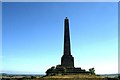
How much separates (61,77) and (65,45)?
1179 cm

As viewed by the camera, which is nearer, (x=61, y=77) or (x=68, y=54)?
(x=61, y=77)

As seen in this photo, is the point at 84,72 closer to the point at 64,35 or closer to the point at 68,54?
the point at 68,54

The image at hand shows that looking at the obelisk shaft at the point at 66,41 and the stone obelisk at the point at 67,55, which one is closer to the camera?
the stone obelisk at the point at 67,55

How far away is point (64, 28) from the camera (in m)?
54.7

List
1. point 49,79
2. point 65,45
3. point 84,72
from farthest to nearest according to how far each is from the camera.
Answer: point 65,45, point 84,72, point 49,79

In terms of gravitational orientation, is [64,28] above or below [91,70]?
above

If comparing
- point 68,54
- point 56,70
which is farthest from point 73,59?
point 56,70

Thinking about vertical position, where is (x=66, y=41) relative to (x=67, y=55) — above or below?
above

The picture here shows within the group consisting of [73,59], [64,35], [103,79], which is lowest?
[103,79]

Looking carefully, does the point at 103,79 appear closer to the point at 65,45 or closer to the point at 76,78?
the point at 76,78

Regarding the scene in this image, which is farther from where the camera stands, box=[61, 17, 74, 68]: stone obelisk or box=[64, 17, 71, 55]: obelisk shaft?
box=[64, 17, 71, 55]: obelisk shaft

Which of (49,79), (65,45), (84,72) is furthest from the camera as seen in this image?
(65,45)

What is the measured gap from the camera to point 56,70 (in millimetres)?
51406

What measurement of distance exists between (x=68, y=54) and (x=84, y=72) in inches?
223
